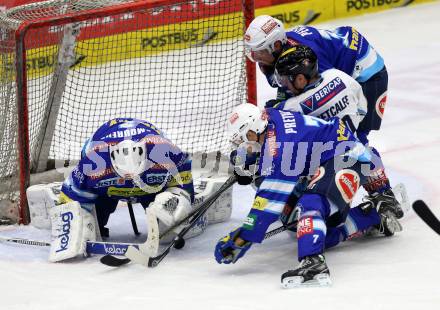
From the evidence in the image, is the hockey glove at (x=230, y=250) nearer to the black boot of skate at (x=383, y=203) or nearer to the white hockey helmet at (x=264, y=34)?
the black boot of skate at (x=383, y=203)

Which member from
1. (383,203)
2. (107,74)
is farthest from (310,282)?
(107,74)

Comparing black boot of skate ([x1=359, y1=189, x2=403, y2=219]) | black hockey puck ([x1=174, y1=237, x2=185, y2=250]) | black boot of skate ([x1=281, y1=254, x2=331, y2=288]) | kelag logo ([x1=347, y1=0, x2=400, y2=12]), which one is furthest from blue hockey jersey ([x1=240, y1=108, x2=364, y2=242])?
kelag logo ([x1=347, y1=0, x2=400, y2=12])

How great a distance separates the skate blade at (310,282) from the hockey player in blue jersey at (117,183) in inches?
33.5

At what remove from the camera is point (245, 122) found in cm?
489

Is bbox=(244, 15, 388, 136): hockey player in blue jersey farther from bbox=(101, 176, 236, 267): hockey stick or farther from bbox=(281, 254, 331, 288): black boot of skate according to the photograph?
bbox=(281, 254, 331, 288): black boot of skate

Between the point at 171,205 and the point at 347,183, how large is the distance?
871 millimetres

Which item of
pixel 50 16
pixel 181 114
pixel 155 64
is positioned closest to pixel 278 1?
pixel 155 64

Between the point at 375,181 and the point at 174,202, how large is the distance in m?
1.02

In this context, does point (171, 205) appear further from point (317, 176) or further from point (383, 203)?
point (383, 203)

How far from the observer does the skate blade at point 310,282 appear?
466 cm

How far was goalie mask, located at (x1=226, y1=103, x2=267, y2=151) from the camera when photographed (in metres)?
4.89

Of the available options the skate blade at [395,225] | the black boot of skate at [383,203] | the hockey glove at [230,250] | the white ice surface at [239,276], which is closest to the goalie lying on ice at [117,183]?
the white ice surface at [239,276]

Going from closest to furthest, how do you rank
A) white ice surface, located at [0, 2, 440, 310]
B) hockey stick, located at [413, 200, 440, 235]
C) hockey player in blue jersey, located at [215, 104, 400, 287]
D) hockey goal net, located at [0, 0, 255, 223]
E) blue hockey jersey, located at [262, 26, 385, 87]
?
hockey stick, located at [413, 200, 440, 235] < white ice surface, located at [0, 2, 440, 310] < hockey player in blue jersey, located at [215, 104, 400, 287] < blue hockey jersey, located at [262, 26, 385, 87] < hockey goal net, located at [0, 0, 255, 223]

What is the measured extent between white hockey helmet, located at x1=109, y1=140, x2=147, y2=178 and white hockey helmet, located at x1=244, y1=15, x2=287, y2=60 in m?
0.86
